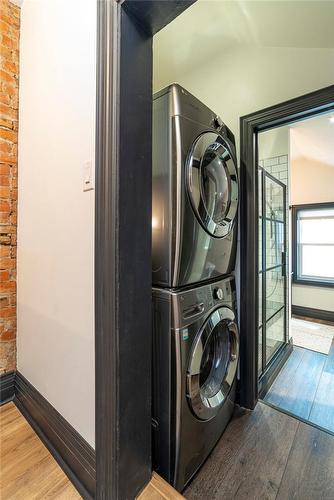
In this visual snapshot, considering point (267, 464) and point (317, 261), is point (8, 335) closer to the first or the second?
point (267, 464)

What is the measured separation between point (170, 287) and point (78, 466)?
2.75 ft

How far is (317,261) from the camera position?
13.4 ft

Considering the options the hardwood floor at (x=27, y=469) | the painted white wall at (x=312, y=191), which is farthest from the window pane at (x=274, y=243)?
the hardwood floor at (x=27, y=469)

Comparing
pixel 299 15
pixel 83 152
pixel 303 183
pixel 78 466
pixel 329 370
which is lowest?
pixel 329 370

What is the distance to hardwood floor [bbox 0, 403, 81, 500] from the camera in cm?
96

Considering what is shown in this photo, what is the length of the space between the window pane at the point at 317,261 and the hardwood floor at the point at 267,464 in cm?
304

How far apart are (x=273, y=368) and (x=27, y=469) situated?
206cm

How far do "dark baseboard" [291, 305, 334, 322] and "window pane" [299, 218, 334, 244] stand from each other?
1.17 m

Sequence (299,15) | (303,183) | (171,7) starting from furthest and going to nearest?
1. (303,183)
2. (299,15)
3. (171,7)

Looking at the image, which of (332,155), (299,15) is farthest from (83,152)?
(332,155)

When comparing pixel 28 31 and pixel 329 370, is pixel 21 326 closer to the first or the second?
pixel 28 31

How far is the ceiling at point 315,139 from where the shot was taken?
8.49 ft

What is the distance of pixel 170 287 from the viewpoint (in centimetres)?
112

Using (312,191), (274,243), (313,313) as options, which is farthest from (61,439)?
(312,191)
